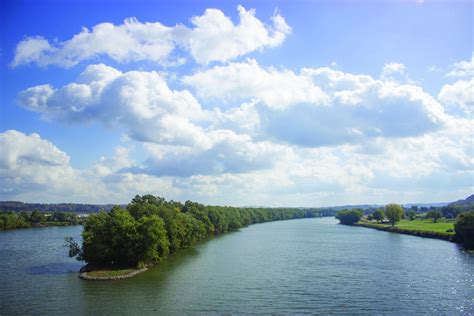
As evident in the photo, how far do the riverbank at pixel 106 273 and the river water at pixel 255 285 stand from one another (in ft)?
5.20

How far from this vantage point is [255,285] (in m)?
53.7

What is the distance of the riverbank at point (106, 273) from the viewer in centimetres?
5706

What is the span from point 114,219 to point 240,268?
21290 millimetres

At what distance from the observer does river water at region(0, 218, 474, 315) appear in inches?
1711

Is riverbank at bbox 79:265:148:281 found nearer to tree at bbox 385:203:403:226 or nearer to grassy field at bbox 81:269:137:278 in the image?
grassy field at bbox 81:269:137:278

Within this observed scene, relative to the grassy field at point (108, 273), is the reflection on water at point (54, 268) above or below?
below

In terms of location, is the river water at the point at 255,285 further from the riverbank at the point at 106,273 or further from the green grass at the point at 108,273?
the green grass at the point at 108,273

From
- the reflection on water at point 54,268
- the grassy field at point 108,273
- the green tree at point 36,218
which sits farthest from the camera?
the green tree at point 36,218

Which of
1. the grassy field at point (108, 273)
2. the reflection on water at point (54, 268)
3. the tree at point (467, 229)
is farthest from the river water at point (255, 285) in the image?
the tree at point (467, 229)

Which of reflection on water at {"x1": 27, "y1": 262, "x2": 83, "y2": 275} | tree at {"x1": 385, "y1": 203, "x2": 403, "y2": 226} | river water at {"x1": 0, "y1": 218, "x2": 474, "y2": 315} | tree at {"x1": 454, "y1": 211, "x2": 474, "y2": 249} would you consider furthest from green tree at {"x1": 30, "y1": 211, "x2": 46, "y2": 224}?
tree at {"x1": 454, "y1": 211, "x2": 474, "y2": 249}

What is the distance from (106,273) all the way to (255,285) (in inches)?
845

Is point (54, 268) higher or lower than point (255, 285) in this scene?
higher

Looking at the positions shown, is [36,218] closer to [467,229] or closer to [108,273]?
[108,273]

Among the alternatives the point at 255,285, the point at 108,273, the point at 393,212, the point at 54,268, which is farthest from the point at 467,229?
the point at 54,268
